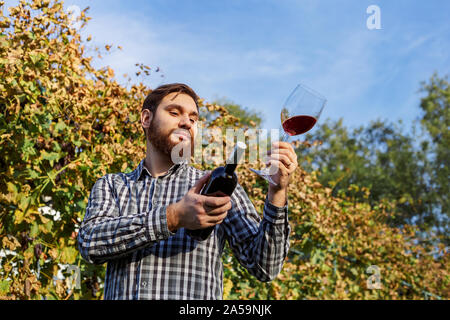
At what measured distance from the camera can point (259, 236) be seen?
1.51 metres

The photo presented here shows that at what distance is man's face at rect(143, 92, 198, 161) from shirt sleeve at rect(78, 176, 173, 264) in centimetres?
34

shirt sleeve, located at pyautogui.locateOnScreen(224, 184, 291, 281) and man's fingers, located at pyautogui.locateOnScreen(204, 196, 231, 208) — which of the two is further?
shirt sleeve, located at pyautogui.locateOnScreen(224, 184, 291, 281)

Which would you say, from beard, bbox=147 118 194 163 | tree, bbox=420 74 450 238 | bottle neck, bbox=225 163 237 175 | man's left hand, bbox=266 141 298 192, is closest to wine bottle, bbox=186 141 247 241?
bottle neck, bbox=225 163 237 175

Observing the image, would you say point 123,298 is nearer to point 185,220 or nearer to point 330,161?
point 185,220

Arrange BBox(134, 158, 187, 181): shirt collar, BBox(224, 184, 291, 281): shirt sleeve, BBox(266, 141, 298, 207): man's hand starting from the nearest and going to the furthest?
1. BBox(266, 141, 298, 207): man's hand
2. BBox(224, 184, 291, 281): shirt sleeve
3. BBox(134, 158, 187, 181): shirt collar

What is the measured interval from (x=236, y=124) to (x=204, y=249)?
309cm

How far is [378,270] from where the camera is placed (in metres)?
5.80

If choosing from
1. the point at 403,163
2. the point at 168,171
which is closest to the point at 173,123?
the point at 168,171

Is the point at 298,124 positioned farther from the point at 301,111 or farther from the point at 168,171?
the point at 168,171

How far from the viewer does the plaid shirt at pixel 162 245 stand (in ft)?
4.55

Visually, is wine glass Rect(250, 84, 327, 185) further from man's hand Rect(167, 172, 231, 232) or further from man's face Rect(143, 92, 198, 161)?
man's hand Rect(167, 172, 231, 232)

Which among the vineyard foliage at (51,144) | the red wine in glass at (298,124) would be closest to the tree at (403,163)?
the vineyard foliage at (51,144)

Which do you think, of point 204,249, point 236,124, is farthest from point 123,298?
point 236,124

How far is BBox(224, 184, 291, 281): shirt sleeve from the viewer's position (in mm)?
1477
